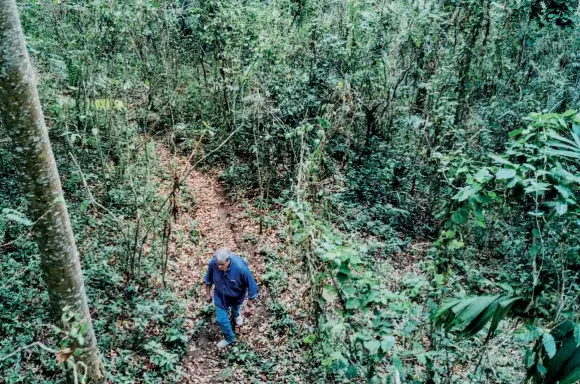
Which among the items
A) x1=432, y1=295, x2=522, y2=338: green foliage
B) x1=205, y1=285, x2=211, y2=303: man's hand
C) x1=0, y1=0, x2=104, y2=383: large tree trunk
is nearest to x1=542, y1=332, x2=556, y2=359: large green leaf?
x1=432, y1=295, x2=522, y2=338: green foliage

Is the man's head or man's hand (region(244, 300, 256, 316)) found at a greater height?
→ the man's head

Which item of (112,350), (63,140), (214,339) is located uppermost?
(63,140)

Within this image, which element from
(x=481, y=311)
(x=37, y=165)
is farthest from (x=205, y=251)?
Answer: (x=481, y=311)

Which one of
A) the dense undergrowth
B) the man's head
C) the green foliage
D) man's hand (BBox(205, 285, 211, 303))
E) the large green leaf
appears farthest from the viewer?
man's hand (BBox(205, 285, 211, 303))

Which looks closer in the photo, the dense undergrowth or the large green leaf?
the large green leaf

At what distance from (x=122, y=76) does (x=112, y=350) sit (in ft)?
21.8

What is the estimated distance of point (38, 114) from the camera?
11.6 feet

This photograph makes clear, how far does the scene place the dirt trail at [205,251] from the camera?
639cm

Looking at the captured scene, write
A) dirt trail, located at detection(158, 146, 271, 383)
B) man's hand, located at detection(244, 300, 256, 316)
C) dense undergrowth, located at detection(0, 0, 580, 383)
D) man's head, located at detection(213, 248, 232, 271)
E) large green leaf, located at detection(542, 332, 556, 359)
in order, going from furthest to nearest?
1. man's hand, located at detection(244, 300, 256, 316)
2. dirt trail, located at detection(158, 146, 271, 383)
3. man's head, located at detection(213, 248, 232, 271)
4. dense undergrowth, located at detection(0, 0, 580, 383)
5. large green leaf, located at detection(542, 332, 556, 359)

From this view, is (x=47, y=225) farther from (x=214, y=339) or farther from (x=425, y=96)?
(x=425, y=96)

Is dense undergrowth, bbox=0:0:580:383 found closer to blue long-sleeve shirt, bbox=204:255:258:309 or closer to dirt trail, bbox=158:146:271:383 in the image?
dirt trail, bbox=158:146:271:383

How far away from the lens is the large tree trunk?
3254 mm

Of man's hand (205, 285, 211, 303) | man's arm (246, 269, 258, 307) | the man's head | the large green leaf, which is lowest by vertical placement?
man's hand (205, 285, 211, 303)

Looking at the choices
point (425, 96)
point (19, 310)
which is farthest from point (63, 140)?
point (425, 96)
